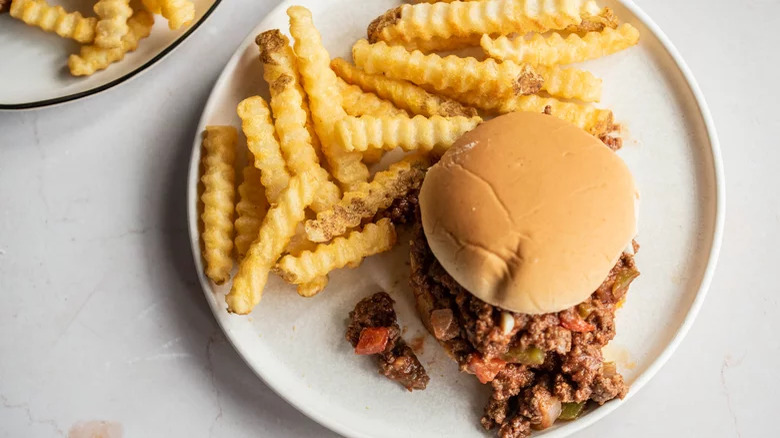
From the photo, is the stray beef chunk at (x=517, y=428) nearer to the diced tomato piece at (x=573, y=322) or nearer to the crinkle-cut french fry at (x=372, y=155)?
the diced tomato piece at (x=573, y=322)

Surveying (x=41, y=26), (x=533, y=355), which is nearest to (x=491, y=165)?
(x=533, y=355)

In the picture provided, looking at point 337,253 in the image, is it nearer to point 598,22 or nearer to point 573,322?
point 573,322

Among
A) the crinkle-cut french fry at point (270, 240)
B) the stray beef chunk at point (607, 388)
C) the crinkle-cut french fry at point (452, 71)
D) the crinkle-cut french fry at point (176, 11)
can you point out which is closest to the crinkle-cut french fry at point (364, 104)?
the crinkle-cut french fry at point (452, 71)

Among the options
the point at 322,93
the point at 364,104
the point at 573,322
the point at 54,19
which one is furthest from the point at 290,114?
the point at 573,322

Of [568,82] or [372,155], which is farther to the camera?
[372,155]

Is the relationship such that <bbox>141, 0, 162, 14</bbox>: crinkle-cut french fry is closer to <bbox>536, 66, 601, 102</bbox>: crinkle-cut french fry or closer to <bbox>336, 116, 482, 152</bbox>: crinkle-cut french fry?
<bbox>336, 116, 482, 152</bbox>: crinkle-cut french fry
